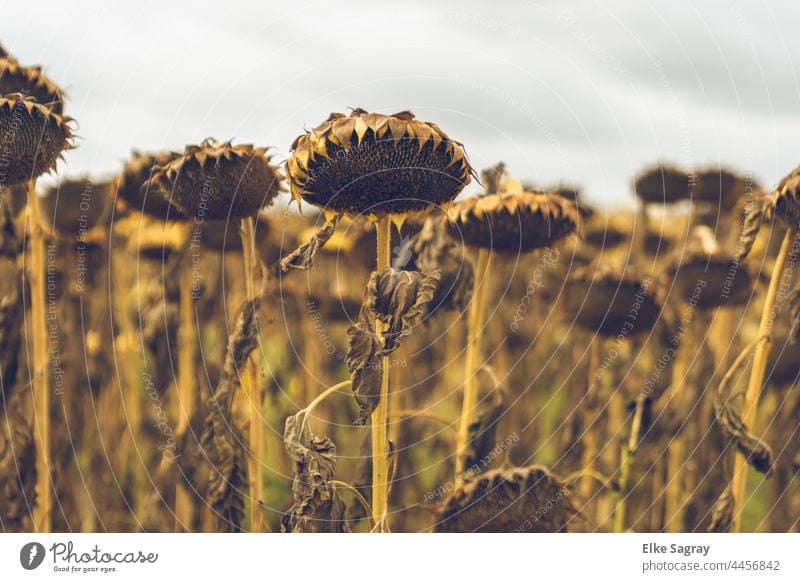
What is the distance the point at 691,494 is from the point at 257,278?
198 cm

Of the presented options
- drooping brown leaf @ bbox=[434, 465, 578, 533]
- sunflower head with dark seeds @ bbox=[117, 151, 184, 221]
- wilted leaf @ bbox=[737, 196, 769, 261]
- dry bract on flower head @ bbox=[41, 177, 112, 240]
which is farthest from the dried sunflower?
dry bract on flower head @ bbox=[41, 177, 112, 240]

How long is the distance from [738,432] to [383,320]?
108cm

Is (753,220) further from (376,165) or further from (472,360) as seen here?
(376,165)

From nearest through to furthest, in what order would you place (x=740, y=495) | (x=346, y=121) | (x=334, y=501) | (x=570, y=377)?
(x=346, y=121)
(x=334, y=501)
(x=740, y=495)
(x=570, y=377)

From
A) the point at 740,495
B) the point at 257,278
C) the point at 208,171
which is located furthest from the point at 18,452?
the point at 740,495

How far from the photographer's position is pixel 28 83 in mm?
2105

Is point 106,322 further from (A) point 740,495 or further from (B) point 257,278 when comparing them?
(A) point 740,495

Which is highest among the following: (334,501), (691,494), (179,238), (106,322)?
(179,238)

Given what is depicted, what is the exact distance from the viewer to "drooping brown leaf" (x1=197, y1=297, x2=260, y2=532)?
2090 mm

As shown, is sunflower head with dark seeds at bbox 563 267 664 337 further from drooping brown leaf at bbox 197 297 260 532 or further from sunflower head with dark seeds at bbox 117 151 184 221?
sunflower head with dark seeds at bbox 117 151 184 221

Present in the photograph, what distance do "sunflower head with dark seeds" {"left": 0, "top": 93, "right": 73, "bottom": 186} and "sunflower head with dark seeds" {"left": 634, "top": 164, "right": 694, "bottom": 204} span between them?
9.77 feet

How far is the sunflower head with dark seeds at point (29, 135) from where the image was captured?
1.85 meters

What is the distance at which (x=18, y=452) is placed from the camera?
2344mm
